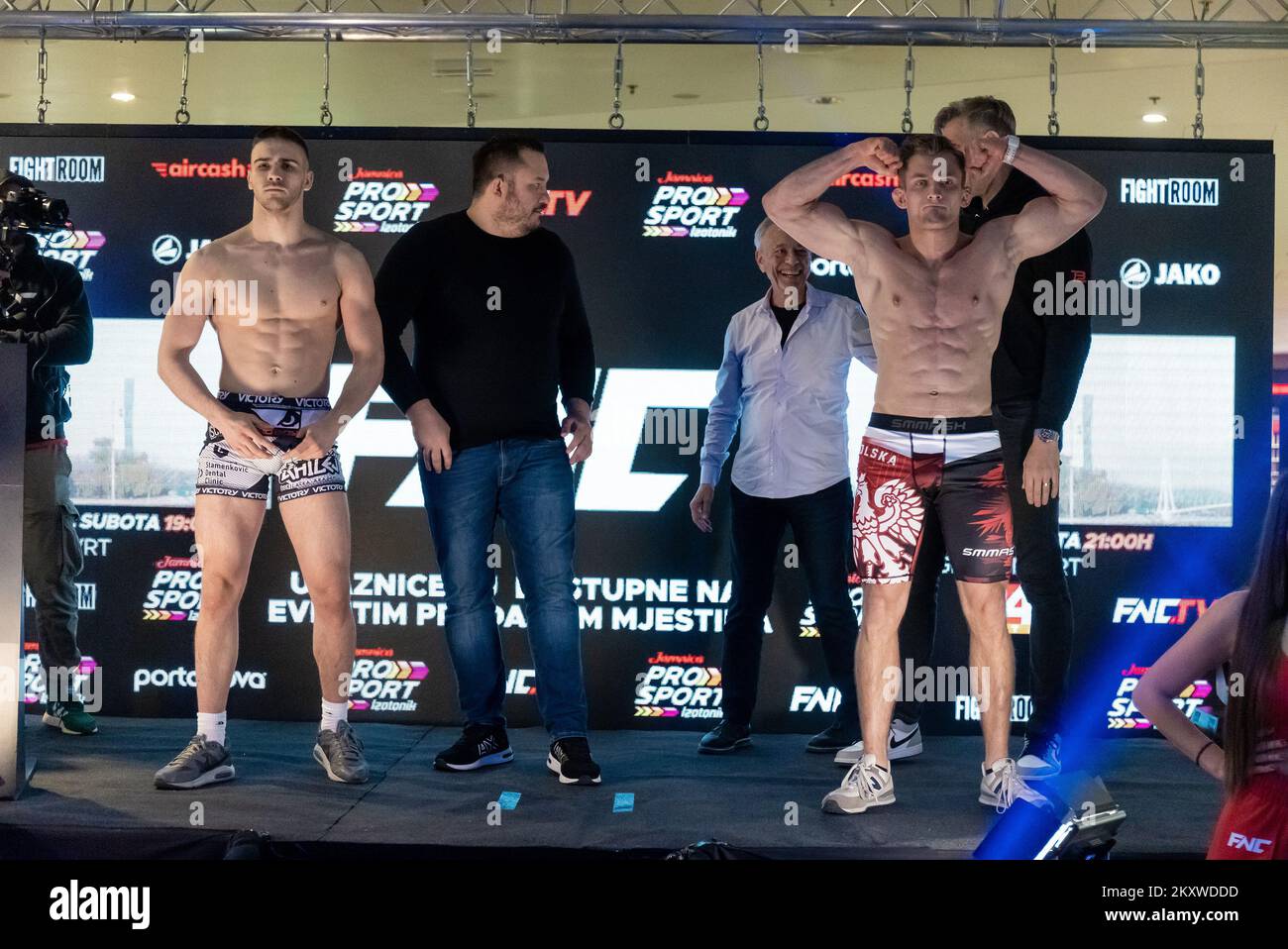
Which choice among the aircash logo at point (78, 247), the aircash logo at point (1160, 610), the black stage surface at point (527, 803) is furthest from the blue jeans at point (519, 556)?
the aircash logo at point (1160, 610)

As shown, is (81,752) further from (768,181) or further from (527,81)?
(527,81)

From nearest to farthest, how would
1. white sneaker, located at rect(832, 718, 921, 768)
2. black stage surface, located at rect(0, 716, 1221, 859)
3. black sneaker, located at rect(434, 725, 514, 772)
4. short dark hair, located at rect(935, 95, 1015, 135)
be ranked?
black stage surface, located at rect(0, 716, 1221, 859), short dark hair, located at rect(935, 95, 1015, 135), black sneaker, located at rect(434, 725, 514, 772), white sneaker, located at rect(832, 718, 921, 768)

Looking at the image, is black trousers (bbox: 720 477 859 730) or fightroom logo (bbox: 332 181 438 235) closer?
black trousers (bbox: 720 477 859 730)

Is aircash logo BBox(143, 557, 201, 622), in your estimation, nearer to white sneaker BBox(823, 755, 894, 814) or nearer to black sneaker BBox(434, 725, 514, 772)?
black sneaker BBox(434, 725, 514, 772)

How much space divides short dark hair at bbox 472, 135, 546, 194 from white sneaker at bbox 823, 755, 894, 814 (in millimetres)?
2035

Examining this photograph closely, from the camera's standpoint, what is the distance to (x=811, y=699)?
16.0ft

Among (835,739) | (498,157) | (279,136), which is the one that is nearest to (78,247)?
(279,136)

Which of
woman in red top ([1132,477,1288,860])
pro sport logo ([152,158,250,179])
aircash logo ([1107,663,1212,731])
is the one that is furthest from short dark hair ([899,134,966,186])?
pro sport logo ([152,158,250,179])

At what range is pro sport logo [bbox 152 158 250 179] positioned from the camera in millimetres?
4984

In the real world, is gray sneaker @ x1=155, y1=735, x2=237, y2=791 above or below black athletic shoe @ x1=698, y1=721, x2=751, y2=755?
above

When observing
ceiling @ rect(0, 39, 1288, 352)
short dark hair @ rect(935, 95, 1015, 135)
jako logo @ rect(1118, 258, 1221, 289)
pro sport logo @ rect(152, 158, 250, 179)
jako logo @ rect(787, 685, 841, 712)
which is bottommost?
jako logo @ rect(787, 685, 841, 712)

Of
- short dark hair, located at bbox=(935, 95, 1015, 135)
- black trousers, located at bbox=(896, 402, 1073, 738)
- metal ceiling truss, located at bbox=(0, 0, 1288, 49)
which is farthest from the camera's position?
metal ceiling truss, located at bbox=(0, 0, 1288, 49)

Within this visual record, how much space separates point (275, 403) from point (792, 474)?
1.68m
